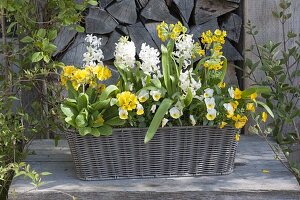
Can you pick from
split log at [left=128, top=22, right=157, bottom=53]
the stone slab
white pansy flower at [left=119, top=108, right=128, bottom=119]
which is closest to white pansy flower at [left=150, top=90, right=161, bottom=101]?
white pansy flower at [left=119, top=108, right=128, bottom=119]

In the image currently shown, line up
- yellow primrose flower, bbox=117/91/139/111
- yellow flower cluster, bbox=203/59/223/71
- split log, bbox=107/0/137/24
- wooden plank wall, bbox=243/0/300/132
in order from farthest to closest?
wooden plank wall, bbox=243/0/300/132, split log, bbox=107/0/137/24, yellow flower cluster, bbox=203/59/223/71, yellow primrose flower, bbox=117/91/139/111

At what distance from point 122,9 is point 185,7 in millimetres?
339

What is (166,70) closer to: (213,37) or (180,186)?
(213,37)

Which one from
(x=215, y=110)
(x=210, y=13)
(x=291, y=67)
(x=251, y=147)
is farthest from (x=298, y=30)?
(x=215, y=110)

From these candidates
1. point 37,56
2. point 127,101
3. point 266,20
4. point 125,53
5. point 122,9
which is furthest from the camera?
point 266,20

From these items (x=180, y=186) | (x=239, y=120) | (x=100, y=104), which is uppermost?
(x=100, y=104)

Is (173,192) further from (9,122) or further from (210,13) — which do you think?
(210,13)

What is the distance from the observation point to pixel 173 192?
265cm

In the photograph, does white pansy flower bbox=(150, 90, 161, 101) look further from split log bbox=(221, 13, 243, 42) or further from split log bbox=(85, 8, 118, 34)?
split log bbox=(221, 13, 243, 42)

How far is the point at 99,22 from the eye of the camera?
337cm

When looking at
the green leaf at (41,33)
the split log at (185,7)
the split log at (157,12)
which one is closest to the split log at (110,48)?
the split log at (157,12)

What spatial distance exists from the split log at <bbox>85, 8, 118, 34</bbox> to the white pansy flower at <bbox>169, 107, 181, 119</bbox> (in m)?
0.84

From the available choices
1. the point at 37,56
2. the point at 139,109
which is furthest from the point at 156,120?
the point at 37,56

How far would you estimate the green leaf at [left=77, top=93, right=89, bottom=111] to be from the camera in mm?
2712
